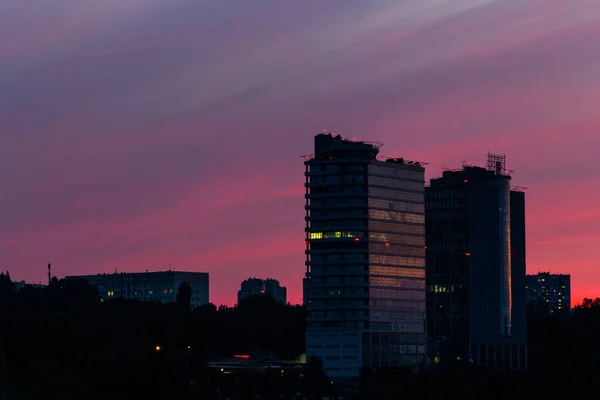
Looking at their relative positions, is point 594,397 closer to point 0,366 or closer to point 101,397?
point 101,397

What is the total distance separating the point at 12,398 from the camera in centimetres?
17838

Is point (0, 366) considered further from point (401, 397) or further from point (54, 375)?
point (401, 397)

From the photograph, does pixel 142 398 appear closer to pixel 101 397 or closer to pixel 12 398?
pixel 101 397

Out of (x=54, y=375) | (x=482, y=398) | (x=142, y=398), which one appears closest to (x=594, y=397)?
(x=482, y=398)

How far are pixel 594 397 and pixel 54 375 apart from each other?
7670cm

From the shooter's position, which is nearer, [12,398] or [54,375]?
[12,398]

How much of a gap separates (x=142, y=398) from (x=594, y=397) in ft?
211

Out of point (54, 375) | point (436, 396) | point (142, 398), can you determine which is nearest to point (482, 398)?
point (436, 396)

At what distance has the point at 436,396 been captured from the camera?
19712cm

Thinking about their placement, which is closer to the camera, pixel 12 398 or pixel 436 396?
pixel 12 398

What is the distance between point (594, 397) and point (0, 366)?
84.5 m

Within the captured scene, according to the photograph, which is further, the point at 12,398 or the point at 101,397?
the point at 101,397

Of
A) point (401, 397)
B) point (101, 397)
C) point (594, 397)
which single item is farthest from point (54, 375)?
point (594, 397)

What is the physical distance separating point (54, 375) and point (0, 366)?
314 inches
